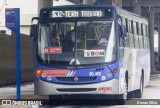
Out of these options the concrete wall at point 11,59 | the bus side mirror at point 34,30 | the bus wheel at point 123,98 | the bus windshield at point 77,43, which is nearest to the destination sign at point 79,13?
the bus windshield at point 77,43

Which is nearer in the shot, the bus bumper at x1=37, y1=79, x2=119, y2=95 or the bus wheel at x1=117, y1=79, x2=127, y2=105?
the bus bumper at x1=37, y1=79, x2=119, y2=95

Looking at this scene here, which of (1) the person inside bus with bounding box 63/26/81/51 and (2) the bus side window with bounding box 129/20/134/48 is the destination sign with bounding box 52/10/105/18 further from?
(2) the bus side window with bounding box 129/20/134/48

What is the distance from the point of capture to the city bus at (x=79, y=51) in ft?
60.2

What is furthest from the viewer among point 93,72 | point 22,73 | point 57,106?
point 22,73

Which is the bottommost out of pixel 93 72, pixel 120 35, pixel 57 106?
pixel 57 106

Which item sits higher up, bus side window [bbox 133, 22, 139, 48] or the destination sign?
the destination sign

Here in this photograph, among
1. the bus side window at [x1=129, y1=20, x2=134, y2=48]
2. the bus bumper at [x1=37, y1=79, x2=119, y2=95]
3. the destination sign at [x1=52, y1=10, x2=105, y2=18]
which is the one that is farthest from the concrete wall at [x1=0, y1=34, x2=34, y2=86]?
the bus bumper at [x1=37, y1=79, x2=119, y2=95]

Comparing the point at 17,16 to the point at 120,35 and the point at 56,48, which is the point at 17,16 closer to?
the point at 56,48

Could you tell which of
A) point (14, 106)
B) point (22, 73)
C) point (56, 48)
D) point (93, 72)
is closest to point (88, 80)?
point (93, 72)

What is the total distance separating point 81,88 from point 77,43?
1487mm

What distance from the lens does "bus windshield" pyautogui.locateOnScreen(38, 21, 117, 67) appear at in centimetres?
1839

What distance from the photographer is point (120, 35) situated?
19.0 metres

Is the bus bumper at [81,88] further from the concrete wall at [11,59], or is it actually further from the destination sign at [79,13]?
the concrete wall at [11,59]

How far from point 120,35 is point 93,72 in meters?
1.68
